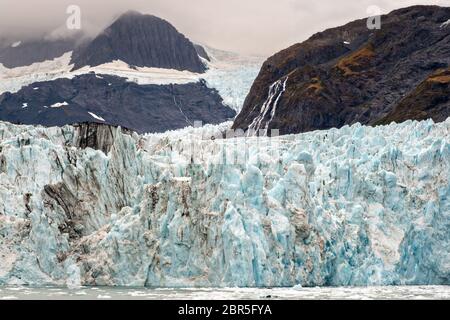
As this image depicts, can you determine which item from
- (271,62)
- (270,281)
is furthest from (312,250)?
(271,62)

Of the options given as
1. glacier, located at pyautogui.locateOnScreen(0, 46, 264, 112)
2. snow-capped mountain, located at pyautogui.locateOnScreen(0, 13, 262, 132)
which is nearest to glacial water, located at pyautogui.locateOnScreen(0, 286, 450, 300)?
glacier, located at pyautogui.locateOnScreen(0, 46, 264, 112)

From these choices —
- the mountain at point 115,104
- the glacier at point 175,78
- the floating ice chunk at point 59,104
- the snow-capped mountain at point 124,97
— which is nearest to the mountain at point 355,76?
the glacier at point 175,78

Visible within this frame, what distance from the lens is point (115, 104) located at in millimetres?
181500

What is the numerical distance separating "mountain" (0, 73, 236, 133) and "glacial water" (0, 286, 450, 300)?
13207cm

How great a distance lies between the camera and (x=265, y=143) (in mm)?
66125

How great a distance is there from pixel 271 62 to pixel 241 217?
116 m

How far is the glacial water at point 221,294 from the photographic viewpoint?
33.2 meters

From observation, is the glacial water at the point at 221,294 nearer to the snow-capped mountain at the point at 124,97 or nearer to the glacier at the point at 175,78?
the glacier at the point at 175,78

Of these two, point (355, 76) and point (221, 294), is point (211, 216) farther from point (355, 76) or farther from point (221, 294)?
point (355, 76)

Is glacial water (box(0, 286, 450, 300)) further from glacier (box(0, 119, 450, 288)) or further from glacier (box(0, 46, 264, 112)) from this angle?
glacier (box(0, 46, 264, 112))

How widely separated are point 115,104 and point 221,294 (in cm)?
15004

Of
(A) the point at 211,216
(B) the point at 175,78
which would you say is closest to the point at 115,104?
(B) the point at 175,78
